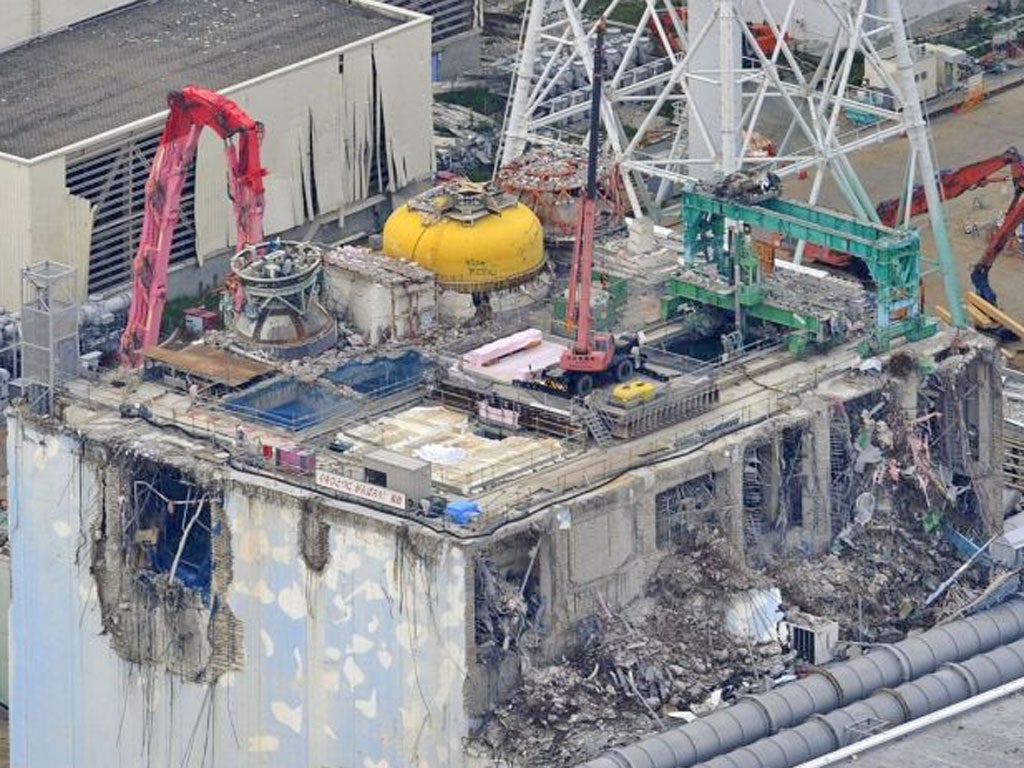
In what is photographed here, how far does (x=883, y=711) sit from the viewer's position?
15538 cm

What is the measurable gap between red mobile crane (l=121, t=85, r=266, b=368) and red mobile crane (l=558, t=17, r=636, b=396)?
39.4 feet

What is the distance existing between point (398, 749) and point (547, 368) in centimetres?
1195

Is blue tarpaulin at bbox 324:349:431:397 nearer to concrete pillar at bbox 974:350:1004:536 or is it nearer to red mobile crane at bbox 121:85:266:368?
red mobile crane at bbox 121:85:266:368

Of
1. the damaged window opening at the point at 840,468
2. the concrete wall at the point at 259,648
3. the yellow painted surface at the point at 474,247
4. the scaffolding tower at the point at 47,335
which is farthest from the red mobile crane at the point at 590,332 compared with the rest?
the scaffolding tower at the point at 47,335

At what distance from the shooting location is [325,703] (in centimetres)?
A: 15912

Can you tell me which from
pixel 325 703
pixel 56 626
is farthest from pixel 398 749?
pixel 56 626

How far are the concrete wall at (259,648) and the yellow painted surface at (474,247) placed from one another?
1170 cm

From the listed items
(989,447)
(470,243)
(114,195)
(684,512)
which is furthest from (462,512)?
(114,195)

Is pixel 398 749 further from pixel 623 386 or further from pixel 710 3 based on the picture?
pixel 710 3

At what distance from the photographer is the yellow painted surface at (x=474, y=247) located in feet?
550

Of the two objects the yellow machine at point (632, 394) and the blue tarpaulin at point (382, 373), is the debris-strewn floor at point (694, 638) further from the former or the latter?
the blue tarpaulin at point (382, 373)

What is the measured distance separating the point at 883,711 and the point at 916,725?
4.05 meters

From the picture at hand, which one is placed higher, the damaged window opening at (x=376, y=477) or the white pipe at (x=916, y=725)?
the damaged window opening at (x=376, y=477)

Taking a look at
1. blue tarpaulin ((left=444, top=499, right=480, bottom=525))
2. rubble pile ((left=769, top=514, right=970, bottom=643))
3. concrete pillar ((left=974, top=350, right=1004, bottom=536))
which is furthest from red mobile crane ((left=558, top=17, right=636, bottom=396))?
concrete pillar ((left=974, top=350, right=1004, bottom=536))
